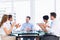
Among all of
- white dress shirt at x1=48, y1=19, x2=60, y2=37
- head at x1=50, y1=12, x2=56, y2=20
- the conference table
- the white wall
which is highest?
the white wall

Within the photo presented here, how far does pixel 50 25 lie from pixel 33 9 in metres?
0.73

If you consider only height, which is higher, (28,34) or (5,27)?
(5,27)

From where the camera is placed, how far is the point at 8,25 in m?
3.46

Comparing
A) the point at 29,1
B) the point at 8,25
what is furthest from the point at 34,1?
the point at 8,25

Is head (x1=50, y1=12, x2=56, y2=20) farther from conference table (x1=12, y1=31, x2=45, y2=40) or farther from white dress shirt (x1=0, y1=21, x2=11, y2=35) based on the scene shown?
white dress shirt (x1=0, y1=21, x2=11, y2=35)

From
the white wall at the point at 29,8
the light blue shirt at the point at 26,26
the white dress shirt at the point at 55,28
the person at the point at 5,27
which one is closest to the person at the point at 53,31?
the white dress shirt at the point at 55,28

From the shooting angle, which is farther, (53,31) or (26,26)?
(26,26)

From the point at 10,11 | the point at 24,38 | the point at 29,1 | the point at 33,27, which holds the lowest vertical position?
the point at 24,38

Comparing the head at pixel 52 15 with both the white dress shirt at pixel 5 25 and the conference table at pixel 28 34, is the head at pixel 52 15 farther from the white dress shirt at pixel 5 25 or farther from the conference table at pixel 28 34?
the white dress shirt at pixel 5 25

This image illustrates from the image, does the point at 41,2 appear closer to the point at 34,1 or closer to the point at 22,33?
the point at 34,1

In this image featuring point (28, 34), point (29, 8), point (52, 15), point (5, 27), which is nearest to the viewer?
point (5, 27)

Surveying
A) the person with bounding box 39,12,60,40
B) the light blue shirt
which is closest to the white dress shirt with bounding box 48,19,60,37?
the person with bounding box 39,12,60,40

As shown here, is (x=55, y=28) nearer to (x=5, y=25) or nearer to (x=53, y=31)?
(x=53, y=31)

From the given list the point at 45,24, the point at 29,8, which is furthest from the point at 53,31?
the point at 29,8
